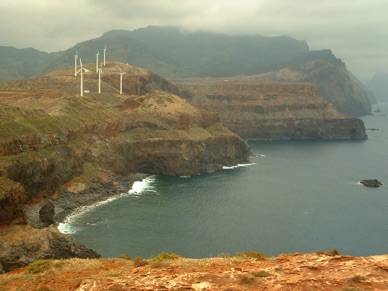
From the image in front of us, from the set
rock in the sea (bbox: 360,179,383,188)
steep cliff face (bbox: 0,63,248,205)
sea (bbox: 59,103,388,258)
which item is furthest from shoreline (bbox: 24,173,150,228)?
rock in the sea (bbox: 360,179,383,188)

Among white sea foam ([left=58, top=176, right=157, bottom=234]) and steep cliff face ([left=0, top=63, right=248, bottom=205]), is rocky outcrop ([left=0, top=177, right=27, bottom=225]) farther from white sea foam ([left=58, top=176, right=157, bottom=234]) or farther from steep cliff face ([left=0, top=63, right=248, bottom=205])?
white sea foam ([left=58, top=176, right=157, bottom=234])

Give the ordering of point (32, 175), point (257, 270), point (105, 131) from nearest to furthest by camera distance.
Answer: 1. point (257, 270)
2. point (32, 175)
3. point (105, 131)

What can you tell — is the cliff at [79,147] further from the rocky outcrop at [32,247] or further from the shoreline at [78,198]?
the shoreline at [78,198]

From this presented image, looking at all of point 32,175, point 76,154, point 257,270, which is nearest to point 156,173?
point 76,154

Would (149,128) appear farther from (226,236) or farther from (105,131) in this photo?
(226,236)

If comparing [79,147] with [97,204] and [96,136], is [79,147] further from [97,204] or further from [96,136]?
[97,204]
